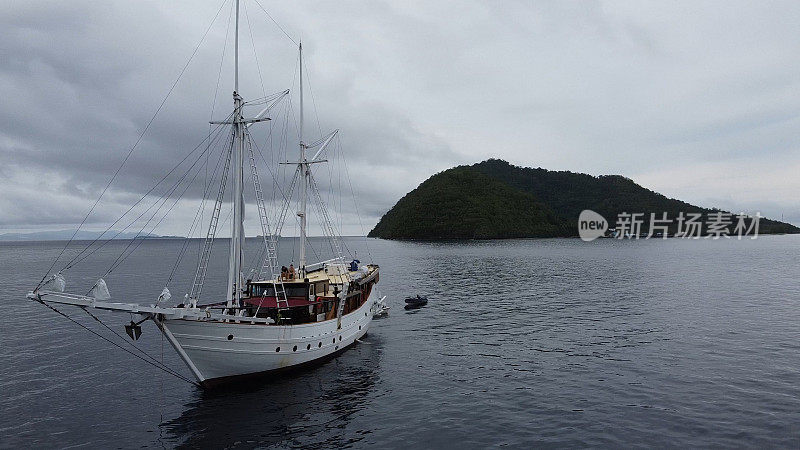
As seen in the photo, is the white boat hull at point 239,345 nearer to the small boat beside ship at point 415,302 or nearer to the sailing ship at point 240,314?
the sailing ship at point 240,314

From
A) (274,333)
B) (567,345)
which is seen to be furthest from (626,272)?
(274,333)

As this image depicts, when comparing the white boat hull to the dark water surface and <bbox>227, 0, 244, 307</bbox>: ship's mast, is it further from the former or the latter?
<bbox>227, 0, 244, 307</bbox>: ship's mast

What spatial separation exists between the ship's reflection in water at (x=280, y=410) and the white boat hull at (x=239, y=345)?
3.50 feet

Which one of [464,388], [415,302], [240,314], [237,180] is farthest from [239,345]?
[415,302]

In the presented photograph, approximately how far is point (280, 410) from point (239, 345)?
4.39 metres

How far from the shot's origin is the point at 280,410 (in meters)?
23.5

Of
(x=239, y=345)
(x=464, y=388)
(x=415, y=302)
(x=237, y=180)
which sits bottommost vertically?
(x=464, y=388)

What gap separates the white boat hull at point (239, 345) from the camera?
23.7m

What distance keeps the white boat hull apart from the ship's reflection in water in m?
1.07

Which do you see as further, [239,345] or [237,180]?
[237,180]

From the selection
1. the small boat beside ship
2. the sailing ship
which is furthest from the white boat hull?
the small boat beside ship

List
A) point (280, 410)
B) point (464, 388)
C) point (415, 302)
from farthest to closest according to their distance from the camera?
point (415, 302), point (464, 388), point (280, 410)

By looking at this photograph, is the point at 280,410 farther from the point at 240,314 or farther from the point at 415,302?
the point at 415,302

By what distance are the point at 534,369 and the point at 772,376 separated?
14.4 meters
